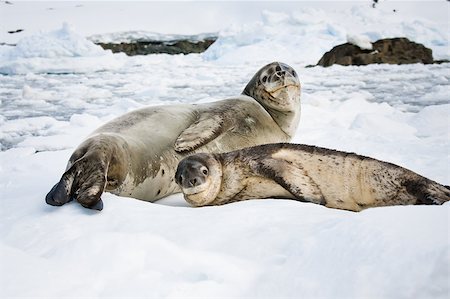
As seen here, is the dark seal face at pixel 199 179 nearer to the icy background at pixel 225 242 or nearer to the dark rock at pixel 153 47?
the icy background at pixel 225 242

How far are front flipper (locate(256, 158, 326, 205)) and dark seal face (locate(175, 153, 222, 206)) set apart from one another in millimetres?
192

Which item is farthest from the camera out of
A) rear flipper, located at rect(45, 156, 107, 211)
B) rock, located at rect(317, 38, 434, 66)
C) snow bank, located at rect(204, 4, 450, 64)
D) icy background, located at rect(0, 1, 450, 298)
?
snow bank, located at rect(204, 4, 450, 64)

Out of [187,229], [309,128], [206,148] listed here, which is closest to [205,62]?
[309,128]

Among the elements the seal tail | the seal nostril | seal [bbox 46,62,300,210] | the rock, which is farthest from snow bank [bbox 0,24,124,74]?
the seal tail

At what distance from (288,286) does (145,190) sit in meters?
1.42

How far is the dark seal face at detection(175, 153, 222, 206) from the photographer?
7.39 ft

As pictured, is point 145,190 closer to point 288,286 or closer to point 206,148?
point 206,148

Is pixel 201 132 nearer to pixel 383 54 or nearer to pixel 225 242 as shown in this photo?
pixel 225 242

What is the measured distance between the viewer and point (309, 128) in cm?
472

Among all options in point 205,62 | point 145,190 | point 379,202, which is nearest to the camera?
point 379,202

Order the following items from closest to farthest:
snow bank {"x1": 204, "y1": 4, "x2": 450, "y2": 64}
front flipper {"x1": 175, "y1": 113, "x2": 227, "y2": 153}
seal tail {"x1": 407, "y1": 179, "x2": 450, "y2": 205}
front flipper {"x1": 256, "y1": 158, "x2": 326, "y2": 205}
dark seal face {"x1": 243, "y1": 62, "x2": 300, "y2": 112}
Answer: seal tail {"x1": 407, "y1": 179, "x2": 450, "y2": 205}, front flipper {"x1": 256, "y1": 158, "x2": 326, "y2": 205}, front flipper {"x1": 175, "y1": 113, "x2": 227, "y2": 153}, dark seal face {"x1": 243, "y1": 62, "x2": 300, "y2": 112}, snow bank {"x1": 204, "y1": 4, "x2": 450, "y2": 64}

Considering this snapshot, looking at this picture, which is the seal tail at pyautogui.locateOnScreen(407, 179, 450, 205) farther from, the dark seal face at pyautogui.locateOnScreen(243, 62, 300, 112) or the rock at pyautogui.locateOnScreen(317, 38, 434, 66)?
the rock at pyautogui.locateOnScreen(317, 38, 434, 66)

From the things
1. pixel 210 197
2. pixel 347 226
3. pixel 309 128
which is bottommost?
pixel 309 128

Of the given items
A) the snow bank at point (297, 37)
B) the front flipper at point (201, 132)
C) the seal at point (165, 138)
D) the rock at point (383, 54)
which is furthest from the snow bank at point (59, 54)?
the front flipper at point (201, 132)
